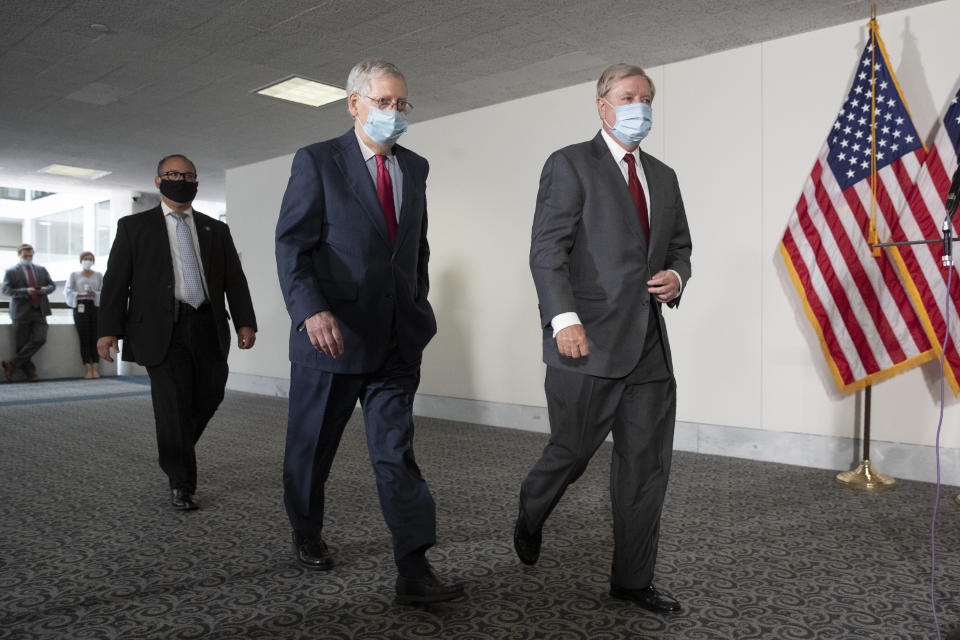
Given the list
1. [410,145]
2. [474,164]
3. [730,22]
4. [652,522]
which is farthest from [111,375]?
[652,522]

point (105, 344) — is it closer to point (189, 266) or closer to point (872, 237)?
point (189, 266)

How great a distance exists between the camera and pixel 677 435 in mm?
4949

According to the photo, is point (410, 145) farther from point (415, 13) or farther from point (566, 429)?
point (566, 429)

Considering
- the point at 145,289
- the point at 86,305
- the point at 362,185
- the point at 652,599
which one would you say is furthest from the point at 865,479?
the point at 86,305

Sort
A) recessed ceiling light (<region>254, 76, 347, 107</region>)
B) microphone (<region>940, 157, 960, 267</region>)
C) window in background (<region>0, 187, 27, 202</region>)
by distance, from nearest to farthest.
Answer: microphone (<region>940, 157, 960, 267</region>) → recessed ceiling light (<region>254, 76, 347, 107</region>) → window in background (<region>0, 187, 27, 202</region>)

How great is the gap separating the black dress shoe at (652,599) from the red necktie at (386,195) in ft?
4.08

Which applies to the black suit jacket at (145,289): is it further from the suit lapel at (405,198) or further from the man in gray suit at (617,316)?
the man in gray suit at (617,316)

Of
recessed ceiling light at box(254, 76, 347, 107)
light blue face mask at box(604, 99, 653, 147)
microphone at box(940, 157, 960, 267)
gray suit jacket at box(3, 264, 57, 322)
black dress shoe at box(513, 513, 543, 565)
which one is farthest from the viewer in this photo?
gray suit jacket at box(3, 264, 57, 322)

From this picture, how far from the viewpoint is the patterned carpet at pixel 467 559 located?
2.00 m

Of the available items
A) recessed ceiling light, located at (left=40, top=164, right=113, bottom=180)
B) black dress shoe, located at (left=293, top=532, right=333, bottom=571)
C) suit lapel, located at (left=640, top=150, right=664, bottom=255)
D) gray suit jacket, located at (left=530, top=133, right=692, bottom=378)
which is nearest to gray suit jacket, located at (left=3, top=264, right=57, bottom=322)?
recessed ceiling light, located at (left=40, top=164, right=113, bottom=180)

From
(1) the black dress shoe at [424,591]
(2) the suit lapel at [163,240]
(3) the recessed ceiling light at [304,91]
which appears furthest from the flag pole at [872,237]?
(3) the recessed ceiling light at [304,91]

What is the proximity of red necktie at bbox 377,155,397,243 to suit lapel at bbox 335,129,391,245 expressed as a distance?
38mm

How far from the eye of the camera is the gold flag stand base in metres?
3.76

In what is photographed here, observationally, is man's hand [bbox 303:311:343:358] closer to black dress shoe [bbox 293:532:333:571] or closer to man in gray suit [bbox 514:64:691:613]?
man in gray suit [bbox 514:64:691:613]
